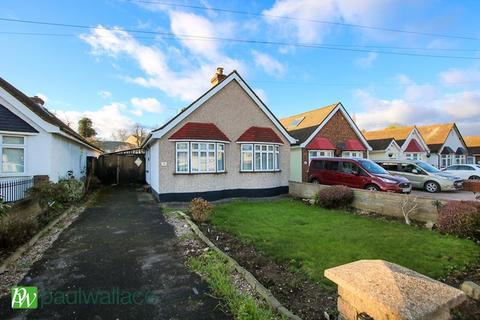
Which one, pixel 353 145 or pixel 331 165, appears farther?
pixel 353 145

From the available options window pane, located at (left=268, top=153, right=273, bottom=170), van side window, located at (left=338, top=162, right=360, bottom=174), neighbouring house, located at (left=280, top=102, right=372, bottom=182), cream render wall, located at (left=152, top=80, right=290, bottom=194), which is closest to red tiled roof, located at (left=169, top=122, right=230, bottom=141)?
cream render wall, located at (left=152, top=80, right=290, bottom=194)

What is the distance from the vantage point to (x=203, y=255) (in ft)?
20.1

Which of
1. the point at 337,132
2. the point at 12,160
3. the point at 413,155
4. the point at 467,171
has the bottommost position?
the point at 467,171

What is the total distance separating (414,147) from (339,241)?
28.4 meters

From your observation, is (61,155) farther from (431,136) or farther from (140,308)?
(431,136)

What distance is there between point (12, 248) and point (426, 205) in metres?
12.6

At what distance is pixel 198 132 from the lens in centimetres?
1370

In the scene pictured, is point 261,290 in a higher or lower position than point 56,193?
lower

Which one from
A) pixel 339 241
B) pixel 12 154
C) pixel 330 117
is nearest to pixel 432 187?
pixel 330 117

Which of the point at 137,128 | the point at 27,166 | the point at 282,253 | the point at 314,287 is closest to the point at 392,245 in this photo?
the point at 282,253

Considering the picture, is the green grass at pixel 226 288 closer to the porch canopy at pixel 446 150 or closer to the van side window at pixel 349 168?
the van side window at pixel 349 168

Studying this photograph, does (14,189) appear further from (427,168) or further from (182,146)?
(427,168)

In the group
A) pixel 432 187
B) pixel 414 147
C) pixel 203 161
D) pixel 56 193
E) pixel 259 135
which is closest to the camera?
pixel 56 193

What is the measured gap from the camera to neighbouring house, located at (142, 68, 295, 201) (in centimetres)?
1335
